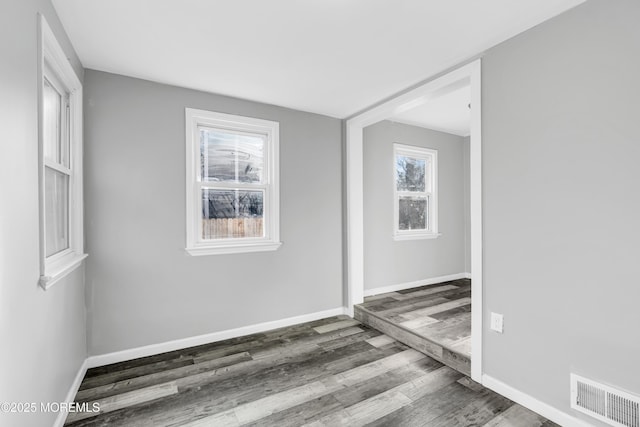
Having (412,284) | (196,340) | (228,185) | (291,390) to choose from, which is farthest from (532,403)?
(228,185)

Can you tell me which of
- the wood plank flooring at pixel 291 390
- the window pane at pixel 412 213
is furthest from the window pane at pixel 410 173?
the wood plank flooring at pixel 291 390

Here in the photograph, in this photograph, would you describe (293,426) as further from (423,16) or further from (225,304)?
(423,16)

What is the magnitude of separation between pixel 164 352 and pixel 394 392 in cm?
203

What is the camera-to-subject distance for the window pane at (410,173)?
4305 millimetres

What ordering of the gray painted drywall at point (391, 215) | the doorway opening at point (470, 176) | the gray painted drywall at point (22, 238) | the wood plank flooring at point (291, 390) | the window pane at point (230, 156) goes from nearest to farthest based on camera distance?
the gray painted drywall at point (22, 238) → the wood plank flooring at point (291, 390) → the doorway opening at point (470, 176) → the window pane at point (230, 156) → the gray painted drywall at point (391, 215)

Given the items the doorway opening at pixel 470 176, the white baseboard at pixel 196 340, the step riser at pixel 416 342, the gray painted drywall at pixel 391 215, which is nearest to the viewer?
the doorway opening at pixel 470 176

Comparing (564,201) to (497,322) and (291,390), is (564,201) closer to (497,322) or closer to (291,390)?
(497,322)

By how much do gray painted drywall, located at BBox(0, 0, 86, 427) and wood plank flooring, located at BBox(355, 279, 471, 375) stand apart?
2613 millimetres

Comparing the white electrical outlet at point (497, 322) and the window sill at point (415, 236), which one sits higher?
the window sill at point (415, 236)

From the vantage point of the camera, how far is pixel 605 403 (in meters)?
1.55

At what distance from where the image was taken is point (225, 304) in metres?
2.95

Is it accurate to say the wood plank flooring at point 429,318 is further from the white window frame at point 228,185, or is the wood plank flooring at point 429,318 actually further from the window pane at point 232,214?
the window pane at point 232,214

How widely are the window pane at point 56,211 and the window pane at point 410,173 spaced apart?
3671mm

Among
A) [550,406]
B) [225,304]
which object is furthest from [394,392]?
[225,304]
